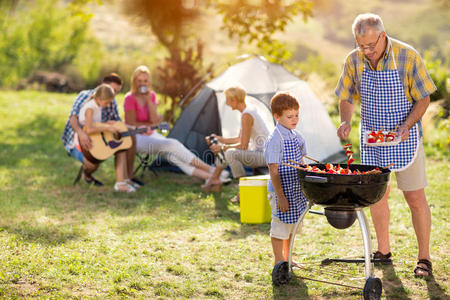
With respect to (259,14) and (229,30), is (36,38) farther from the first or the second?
(259,14)

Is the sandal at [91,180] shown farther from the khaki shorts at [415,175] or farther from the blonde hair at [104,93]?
the khaki shorts at [415,175]

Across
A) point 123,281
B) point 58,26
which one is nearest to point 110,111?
point 123,281

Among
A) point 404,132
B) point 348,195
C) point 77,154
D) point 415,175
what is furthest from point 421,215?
point 77,154

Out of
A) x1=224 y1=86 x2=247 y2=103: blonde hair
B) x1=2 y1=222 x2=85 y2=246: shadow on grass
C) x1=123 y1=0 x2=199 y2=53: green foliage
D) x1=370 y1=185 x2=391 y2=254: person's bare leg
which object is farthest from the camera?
x1=123 y1=0 x2=199 y2=53: green foliage

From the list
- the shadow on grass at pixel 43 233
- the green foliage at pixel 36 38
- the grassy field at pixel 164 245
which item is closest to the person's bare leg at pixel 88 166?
the grassy field at pixel 164 245

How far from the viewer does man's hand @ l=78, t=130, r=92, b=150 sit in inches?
249

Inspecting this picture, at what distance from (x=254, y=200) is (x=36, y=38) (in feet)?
92.6

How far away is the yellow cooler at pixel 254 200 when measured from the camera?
4988mm

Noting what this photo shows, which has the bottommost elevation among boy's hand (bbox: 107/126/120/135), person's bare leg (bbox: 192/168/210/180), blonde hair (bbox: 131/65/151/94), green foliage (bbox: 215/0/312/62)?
person's bare leg (bbox: 192/168/210/180)

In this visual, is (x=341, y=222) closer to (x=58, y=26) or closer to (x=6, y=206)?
(x=6, y=206)

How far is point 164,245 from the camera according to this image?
4566 millimetres

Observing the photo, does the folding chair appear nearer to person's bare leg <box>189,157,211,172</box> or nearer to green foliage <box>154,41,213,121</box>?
person's bare leg <box>189,157,211,172</box>

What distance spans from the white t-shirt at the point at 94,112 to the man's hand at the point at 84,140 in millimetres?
159


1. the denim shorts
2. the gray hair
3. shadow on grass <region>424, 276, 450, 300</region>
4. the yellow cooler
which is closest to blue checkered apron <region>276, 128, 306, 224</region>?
the gray hair
